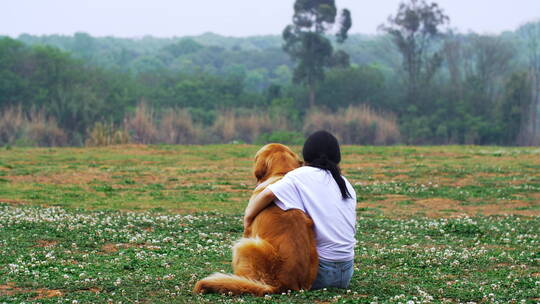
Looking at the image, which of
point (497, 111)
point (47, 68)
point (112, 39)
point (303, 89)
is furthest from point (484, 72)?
point (112, 39)

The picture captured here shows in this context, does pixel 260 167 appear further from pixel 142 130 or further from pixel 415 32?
pixel 415 32

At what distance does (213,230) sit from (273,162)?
587 centimetres

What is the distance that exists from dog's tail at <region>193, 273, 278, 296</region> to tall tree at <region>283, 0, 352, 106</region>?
179ft

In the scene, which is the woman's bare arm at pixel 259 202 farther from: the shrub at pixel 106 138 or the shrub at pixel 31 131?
the shrub at pixel 31 131

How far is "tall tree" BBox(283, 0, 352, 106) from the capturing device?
2363 inches

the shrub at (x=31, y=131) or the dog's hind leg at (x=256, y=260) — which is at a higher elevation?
the dog's hind leg at (x=256, y=260)

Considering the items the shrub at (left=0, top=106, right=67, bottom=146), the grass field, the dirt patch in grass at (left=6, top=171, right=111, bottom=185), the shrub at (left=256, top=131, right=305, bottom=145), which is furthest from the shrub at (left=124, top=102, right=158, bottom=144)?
the dirt patch in grass at (left=6, top=171, right=111, bottom=185)

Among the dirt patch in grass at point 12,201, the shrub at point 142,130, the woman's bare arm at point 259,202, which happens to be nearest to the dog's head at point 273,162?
the woman's bare arm at point 259,202

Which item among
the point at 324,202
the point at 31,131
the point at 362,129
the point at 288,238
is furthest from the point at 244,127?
the point at 288,238

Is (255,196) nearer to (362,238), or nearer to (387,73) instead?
(362,238)

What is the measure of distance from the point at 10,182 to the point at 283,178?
15.8 m

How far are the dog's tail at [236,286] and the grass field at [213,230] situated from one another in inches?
4.8

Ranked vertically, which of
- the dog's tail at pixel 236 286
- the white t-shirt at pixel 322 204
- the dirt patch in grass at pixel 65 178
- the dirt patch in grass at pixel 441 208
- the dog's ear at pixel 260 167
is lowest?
the dirt patch in grass at pixel 65 178

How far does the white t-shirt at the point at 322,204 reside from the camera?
Result: 22.0ft
